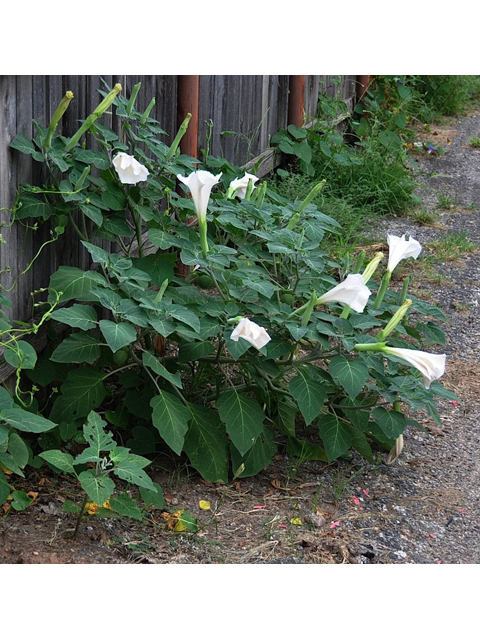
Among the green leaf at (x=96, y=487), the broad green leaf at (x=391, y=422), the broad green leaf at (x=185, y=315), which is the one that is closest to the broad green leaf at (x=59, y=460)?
the green leaf at (x=96, y=487)

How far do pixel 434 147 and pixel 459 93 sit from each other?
163cm

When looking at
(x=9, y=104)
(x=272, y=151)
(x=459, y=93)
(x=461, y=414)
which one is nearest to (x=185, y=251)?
(x=9, y=104)

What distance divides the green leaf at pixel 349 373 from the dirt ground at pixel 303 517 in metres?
0.50

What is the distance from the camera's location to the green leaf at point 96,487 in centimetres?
228

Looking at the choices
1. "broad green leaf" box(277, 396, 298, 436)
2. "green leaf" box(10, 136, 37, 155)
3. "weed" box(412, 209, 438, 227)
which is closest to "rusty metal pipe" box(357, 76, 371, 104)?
"weed" box(412, 209, 438, 227)

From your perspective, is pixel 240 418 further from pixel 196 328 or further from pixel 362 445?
pixel 362 445

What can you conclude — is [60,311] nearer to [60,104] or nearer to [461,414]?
[60,104]

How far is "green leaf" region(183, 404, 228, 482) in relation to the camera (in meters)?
2.91

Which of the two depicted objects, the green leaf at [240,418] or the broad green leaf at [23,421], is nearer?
the broad green leaf at [23,421]

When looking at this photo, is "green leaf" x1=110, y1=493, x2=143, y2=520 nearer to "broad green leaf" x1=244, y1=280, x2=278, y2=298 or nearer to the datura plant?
the datura plant

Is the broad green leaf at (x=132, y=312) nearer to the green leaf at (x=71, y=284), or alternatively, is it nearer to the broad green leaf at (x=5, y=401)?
the green leaf at (x=71, y=284)

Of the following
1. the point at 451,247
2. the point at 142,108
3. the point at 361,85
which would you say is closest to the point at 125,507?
the point at 142,108

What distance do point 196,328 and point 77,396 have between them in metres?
0.54

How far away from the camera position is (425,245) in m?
5.54
